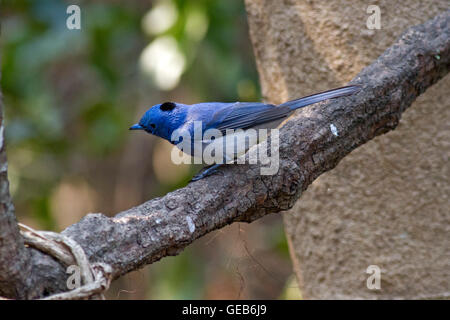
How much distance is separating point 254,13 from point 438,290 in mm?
1999

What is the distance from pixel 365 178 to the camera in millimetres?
3264

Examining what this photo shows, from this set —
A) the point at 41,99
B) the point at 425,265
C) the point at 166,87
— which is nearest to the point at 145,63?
the point at 166,87

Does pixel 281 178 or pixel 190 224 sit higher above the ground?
pixel 281 178

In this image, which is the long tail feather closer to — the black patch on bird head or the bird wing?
the bird wing

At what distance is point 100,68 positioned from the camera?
15.3 feet

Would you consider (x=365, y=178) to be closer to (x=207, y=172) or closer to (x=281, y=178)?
(x=281, y=178)

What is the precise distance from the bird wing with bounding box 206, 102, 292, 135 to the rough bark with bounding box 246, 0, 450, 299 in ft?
2.17

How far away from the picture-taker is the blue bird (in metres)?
2.66

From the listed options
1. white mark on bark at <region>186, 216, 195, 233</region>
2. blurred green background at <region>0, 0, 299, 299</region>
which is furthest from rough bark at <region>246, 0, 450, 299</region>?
white mark on bark at <region>186, 216, 195, 233</region>

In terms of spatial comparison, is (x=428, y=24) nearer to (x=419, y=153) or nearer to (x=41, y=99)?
(x=419, y=153)

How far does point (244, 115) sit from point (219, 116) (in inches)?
5.5

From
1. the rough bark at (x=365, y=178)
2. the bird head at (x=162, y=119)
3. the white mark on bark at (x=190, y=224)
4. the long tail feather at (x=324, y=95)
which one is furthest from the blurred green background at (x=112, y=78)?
the white mark on bark at (x=190, y=224)

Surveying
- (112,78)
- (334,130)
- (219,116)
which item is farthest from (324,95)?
(112,78)

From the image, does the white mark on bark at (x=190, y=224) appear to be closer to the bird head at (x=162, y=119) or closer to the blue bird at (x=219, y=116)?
the blue bird at (x=219, y=116)
